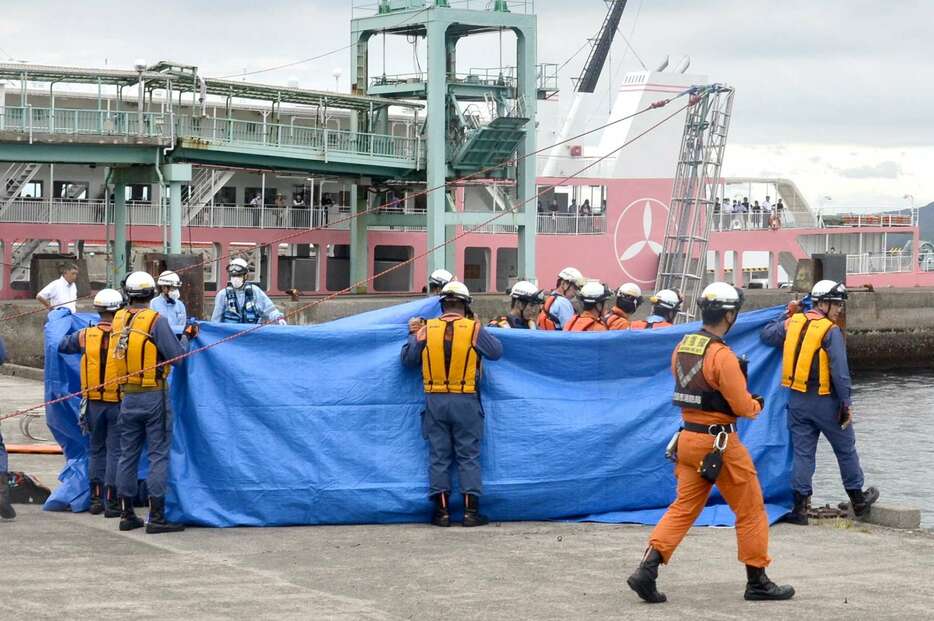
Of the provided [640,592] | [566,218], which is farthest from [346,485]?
[566,218]

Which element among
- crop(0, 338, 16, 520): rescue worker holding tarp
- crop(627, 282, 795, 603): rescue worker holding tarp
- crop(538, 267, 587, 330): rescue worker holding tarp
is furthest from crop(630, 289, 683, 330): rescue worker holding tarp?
crop(0, 338, 16, 520): rescue worker holding tarp

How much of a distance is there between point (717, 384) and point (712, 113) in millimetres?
35744

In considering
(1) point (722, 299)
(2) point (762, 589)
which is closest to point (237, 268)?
(1) point (722, 299)

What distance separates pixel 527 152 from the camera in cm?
4944

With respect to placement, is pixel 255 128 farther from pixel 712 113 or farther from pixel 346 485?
pixel 346 485

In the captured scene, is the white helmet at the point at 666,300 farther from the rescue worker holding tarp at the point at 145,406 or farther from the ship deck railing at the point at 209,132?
A: the ship deck railing at the point at 209,132

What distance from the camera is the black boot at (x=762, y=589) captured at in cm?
880

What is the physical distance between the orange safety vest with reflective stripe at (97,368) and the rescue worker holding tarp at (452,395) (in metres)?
2.30

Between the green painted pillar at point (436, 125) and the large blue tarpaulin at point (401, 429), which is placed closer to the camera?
the large blue tarpaulin at point (401, 429)

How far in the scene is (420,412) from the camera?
1179cm

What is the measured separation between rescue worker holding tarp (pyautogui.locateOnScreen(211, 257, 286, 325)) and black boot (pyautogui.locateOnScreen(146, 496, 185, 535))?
15.3 ft

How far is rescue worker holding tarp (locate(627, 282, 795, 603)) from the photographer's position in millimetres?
8852

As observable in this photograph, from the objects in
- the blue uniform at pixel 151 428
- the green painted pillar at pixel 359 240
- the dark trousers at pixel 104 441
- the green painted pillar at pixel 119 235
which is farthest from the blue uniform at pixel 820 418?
the green painted pillar at pixel 359 240

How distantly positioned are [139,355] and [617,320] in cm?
490
